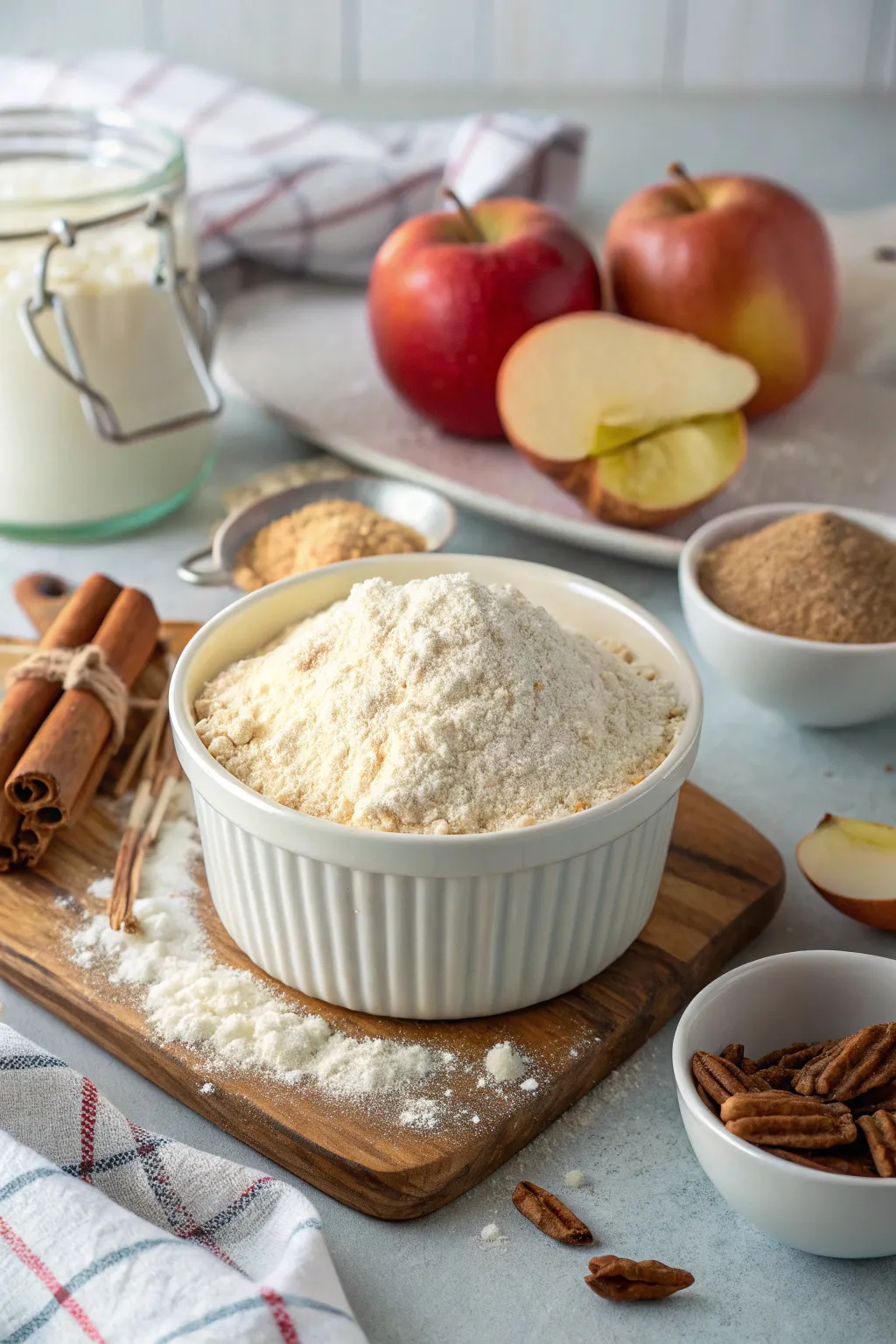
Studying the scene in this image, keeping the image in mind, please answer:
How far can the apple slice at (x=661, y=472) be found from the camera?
1.18 m

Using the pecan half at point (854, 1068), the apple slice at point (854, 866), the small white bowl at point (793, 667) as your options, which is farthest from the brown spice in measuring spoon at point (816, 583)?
the pecan half at point (854, 1068)

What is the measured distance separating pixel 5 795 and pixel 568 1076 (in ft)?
1.33

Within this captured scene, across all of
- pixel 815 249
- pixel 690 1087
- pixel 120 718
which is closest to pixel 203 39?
pixel 815 249

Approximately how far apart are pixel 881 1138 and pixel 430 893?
24 cm

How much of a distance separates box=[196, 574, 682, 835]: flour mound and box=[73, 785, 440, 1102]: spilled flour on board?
123mm

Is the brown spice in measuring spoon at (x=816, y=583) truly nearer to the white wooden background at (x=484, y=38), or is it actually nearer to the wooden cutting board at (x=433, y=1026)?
the wooden cutting board at (x=433, y=1026)

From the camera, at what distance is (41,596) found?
115 centimetres

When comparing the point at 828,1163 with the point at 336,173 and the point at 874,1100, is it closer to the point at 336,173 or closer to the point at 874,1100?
the point at 874,1100

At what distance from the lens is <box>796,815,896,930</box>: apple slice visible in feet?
2.75

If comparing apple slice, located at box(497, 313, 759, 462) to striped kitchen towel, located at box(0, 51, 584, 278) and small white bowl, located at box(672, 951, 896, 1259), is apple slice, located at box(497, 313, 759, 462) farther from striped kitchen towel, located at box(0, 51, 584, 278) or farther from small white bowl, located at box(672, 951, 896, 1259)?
small white bowl, located at box(672, 951, 896, 1259)

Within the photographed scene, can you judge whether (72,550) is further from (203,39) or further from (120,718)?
(203,39)

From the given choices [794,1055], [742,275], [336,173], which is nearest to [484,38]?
[336,173]

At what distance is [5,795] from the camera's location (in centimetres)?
89

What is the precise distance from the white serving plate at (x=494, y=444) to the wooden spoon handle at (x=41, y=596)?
0.33 m
